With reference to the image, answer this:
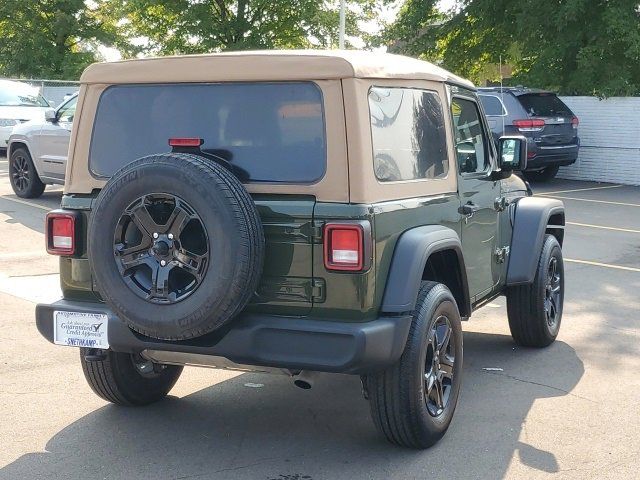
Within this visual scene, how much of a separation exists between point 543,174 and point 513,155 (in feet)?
44.4

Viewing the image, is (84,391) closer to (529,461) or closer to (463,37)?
(529,461)

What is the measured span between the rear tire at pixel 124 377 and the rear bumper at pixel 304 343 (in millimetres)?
727

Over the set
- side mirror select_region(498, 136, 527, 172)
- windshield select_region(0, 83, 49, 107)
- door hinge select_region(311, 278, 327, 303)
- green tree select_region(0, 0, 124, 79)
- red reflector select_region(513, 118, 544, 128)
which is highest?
green tree select_region(0, 0, 124, 79)

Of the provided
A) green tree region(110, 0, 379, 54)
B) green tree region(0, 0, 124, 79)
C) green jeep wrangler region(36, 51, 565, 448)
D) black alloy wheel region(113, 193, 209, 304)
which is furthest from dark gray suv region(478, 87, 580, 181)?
green tree region(0, 0, 124, 79)

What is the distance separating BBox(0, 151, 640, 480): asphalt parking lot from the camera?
437cm

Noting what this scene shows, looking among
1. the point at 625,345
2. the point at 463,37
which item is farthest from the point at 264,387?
the point at 463,37

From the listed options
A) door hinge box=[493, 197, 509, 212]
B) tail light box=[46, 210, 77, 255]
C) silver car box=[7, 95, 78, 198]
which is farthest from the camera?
silver car box=[7, 95, 78, 198]

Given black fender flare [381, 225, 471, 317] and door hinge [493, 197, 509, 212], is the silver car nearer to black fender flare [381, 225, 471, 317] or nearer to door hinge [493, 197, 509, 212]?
door hinge [493, 197, 509, 212]

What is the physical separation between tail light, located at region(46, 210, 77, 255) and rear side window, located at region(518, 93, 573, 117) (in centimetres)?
1365

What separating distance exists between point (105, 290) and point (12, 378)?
1.87 meters

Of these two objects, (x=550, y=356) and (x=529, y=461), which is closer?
(x=529, y=461)

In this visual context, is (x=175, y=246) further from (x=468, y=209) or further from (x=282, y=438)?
(x=468, y=209)

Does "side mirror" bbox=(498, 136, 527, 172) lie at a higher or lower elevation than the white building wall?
higher

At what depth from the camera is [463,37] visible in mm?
24969
